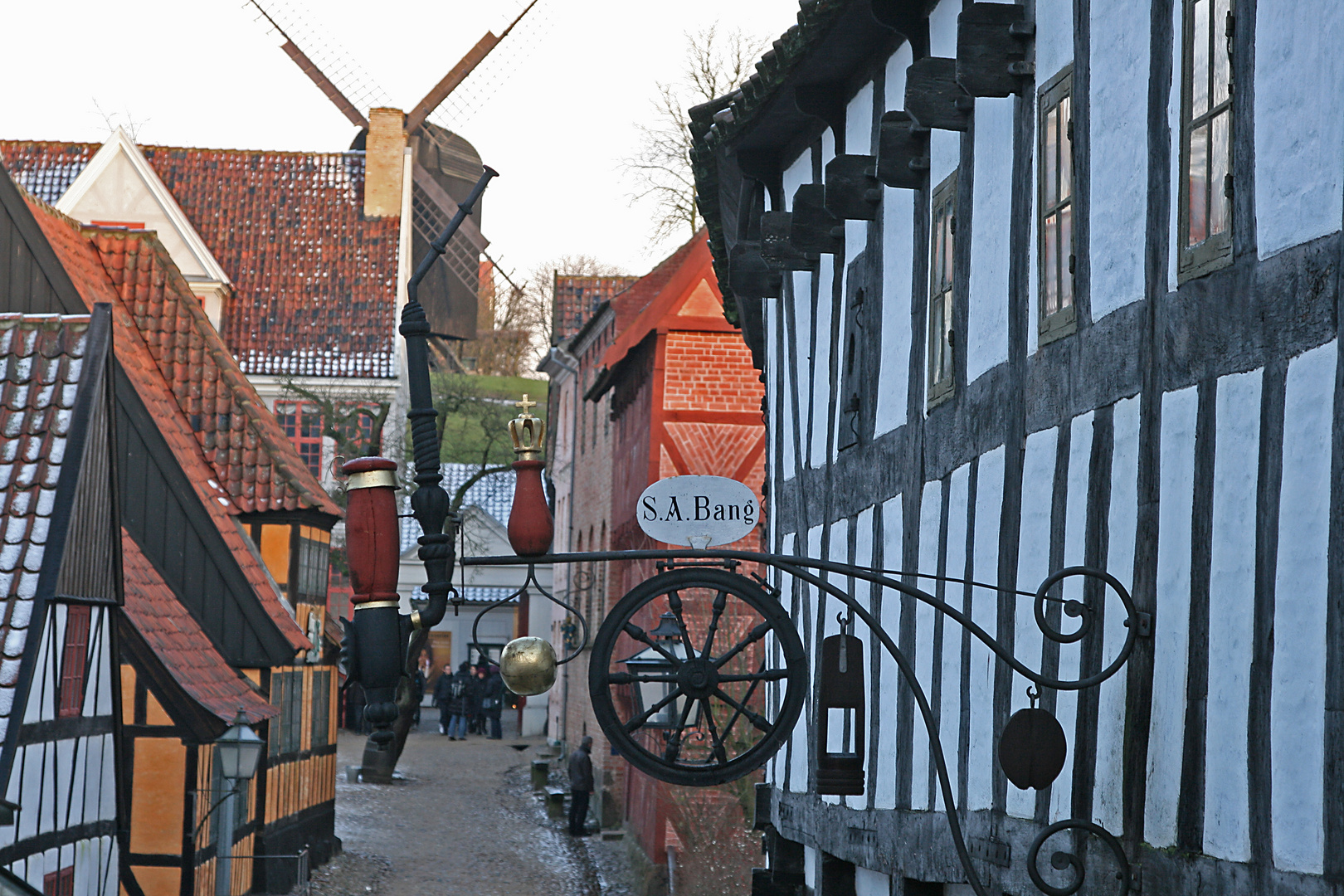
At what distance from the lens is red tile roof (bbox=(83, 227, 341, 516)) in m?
18.3

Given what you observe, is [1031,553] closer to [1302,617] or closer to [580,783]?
[1302,617]

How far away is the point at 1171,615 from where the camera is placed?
497 centimetres

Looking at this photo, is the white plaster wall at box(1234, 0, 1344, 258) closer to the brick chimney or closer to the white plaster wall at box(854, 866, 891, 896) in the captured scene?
the white plaster wall at box(854, 866, 891, 896)

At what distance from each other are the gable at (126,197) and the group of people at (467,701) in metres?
11.8

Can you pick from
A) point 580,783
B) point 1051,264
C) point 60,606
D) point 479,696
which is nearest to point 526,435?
point 1051,264

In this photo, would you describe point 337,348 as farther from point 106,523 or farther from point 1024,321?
point 1024,321

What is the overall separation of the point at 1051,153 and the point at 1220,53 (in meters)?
1.45

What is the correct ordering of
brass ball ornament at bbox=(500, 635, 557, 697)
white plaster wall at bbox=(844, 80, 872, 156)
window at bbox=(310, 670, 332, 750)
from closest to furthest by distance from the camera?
brass ball ornament at bbox=(500, 635, 557, 697) → white plaster wall at bbox=(844, 80, 872, 156) → window at bbox=(310, 670, 332, 750)

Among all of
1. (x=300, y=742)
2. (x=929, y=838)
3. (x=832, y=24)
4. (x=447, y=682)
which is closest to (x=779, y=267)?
(x=832, y=24)

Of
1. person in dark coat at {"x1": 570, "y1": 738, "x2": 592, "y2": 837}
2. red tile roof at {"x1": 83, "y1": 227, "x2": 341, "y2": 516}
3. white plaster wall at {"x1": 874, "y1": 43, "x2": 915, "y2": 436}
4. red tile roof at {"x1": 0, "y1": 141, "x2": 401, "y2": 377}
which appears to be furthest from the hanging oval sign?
red tile roof at {"x1": 0, "y1": 141, "x2": 401, "y2": 377}

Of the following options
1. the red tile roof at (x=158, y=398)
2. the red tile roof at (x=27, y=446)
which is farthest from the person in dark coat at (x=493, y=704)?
the red tile roof at (x=27, y=446)

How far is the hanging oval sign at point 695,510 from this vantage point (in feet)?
25.8

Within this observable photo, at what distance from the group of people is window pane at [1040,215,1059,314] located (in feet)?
111

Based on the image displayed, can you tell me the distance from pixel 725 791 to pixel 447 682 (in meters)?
24.1
